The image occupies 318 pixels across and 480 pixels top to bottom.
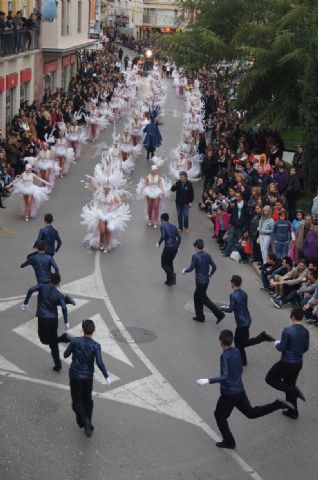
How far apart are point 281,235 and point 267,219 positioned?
0.72 m

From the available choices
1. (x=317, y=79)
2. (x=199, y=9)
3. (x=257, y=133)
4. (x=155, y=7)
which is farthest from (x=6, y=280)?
(x=155, y=7)

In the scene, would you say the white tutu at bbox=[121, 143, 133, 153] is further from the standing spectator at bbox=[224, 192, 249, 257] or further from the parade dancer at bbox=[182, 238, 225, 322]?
the parade dancer at bbox=[182, 238, 225, 322]

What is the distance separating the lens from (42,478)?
30.7ft

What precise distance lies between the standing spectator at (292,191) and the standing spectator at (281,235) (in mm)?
3281

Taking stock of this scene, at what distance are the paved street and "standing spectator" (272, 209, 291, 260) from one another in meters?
0.84

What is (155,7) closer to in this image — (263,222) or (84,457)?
(263,222)

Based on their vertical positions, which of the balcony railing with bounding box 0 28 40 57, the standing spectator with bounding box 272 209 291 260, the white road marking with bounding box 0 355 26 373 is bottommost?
the white road marking with bounding box 0 355 26 373

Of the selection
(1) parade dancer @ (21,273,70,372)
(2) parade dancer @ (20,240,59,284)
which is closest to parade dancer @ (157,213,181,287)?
(2) parade dancer @ (20,240,59,284)

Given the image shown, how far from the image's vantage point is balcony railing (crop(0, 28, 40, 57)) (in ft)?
106

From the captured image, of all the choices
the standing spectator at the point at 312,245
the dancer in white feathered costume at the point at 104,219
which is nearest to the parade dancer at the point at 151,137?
the dancer in white feathered costume at the point at 104,219

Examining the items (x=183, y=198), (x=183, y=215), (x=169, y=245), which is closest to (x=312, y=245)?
(x=169, y=245)

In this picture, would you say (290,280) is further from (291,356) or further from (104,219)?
(291,356)

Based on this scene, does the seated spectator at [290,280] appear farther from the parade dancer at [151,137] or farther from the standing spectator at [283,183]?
the parade dancer at [151,137]

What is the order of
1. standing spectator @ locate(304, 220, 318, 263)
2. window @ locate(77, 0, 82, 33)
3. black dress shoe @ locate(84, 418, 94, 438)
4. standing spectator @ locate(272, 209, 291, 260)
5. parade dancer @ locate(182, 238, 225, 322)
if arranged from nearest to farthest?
→ black dress shoe @ locate(84, 418, 94, 438) → parade dancer @ locate(182, 238, 225, 322) → standing spectator @ locate(304, 220, 318, 263) → standing spectator @ locate(272, 209, 291, 260) → window @ locate(77, 0, 82, 33)
